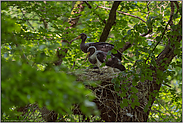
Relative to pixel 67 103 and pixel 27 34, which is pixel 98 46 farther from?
pixel 67 103

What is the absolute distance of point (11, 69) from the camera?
0.85 meters

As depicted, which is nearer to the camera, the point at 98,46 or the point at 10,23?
the point at 10,23

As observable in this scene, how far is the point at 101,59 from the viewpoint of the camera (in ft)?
13.7

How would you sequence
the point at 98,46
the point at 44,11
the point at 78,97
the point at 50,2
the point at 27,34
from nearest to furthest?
the point at 78,97 < the point at 27,34 < the point at 98,46 < the point at 44,11 < the point at 50,2

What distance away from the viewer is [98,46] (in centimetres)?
431

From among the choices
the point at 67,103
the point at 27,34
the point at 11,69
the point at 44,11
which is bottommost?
the point at 27,34

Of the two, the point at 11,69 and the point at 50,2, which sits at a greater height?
the point at 11,69

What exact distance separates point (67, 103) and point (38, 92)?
6.0 inches

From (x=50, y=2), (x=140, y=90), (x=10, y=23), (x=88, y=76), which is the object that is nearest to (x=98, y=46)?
(x=88, y=76)

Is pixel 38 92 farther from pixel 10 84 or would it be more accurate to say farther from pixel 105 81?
pixel 105 81

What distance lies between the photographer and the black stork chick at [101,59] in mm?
4095

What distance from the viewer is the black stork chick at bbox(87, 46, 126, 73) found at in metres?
4.09

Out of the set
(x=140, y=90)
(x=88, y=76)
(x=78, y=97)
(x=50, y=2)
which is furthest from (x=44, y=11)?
(x=78, y=97)

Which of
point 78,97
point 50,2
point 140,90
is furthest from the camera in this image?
point 50,2
